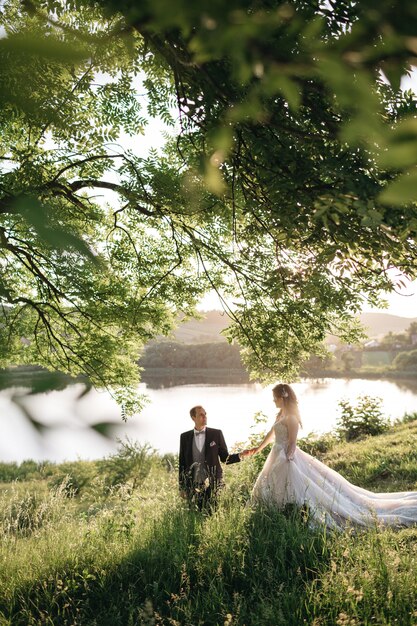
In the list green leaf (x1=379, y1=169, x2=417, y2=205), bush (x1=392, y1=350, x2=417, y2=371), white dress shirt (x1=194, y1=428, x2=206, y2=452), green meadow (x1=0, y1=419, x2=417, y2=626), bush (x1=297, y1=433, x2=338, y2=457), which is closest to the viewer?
green leaf (x1=379, y1=169, x2=417, y2=205)

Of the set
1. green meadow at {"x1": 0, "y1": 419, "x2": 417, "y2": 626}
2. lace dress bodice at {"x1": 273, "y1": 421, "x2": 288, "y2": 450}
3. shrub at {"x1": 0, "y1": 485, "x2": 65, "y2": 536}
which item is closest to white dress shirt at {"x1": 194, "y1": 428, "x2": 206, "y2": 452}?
lace dress bodice at {"x1": 273, "y1": 421, "x2": 288, "y2": 450}

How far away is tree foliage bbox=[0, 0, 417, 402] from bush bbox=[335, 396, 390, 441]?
7818 mm

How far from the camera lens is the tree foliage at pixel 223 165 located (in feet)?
2.28

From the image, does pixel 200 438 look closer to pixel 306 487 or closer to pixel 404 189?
pixel 306 487

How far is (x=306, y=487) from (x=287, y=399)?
1.28 metres

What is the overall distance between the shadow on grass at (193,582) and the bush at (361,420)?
965cm

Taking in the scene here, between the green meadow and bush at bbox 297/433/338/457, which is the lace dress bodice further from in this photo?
bush at bbox 297/433/338/457

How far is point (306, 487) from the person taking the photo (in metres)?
6.55

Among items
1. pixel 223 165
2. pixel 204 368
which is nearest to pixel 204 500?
pixel 223 165

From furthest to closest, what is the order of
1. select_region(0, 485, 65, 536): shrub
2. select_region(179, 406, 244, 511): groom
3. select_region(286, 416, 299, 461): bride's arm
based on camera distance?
select_region(286, 416, 299, 461): bride's arm < select_region(179, 406, 244, 511): groom < select_region(0, 485, 65, 536): shrub

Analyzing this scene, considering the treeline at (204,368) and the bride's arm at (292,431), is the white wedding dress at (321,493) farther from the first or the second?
the treeline at (204,368)

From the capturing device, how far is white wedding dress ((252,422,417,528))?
21.2 feet

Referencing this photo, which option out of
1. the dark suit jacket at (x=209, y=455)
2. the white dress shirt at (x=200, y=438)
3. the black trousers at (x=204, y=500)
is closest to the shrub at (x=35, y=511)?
the black trousers at (x=204, y=500)

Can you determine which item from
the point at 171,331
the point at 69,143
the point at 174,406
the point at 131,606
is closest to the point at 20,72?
the point at 131,606
